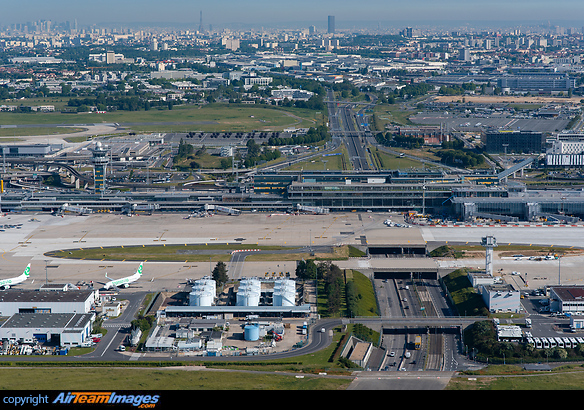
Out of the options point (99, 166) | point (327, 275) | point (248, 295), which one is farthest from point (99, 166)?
point (248, 295)

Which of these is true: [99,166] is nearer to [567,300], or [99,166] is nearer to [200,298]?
[200,298]

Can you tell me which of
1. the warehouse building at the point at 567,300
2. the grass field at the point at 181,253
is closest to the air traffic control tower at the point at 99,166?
the grass field at the point at 181,253

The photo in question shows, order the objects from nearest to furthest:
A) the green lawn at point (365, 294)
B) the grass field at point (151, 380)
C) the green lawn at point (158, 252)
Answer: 1. the grass field at point (151, 380)
2. the green lawn at point (365, 294)
3. the green lawn at point (158, 252)

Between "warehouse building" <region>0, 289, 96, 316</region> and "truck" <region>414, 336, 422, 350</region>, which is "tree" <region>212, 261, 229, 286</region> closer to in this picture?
"warehouse building" <region>0, 289, 96, 316</region>

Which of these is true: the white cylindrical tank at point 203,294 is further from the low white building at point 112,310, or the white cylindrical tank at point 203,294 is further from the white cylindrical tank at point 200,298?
the low white building at point 112,310

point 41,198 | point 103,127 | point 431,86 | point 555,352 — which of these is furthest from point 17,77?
point 555,352
